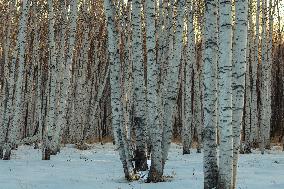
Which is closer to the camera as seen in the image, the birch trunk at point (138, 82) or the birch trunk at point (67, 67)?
the birch trunk at point (138, 82)

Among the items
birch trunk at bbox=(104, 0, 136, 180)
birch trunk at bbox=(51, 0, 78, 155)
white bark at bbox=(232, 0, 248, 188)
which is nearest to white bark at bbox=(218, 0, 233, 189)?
white bark at bbox=(232, 0, 248, 188)

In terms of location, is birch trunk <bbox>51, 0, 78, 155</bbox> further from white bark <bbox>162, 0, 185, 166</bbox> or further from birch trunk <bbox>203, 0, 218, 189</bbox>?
birch trunk <bbox>203, 0, 218, 189</bbox>

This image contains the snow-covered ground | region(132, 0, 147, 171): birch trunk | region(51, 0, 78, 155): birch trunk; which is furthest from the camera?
region(51, 0, 78, 155): birch trunk

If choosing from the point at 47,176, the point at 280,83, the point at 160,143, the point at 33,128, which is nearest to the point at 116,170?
the point at 47,176

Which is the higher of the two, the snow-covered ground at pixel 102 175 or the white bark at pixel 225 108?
the white bark at pixel 225 108

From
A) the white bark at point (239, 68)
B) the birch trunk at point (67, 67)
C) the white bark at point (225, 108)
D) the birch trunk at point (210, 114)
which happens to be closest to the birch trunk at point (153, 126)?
the birch trunk at point (210, 114)

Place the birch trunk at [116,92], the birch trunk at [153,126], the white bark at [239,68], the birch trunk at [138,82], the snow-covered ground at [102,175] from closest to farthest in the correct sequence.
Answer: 1. the white bark at [239,68]
2. the snow-covered ground at [102,175]
3. the birch trunk at [153,126]
4. the birch trunk at [116,92]
5. the birch trunk at [138,82]

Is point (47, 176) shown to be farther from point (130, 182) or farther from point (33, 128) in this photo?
point (33, 128)

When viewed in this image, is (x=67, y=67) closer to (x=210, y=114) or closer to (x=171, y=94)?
(x=171, y=94)

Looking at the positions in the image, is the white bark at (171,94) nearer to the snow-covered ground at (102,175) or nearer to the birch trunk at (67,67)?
the snow-covered ground at (102,175)

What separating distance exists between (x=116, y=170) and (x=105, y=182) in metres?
2.37

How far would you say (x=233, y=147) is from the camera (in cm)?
710

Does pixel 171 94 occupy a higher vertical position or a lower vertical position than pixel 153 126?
higher

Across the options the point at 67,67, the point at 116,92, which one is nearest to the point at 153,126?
the point at 116,92
